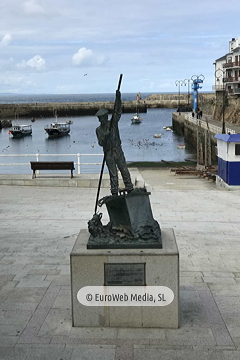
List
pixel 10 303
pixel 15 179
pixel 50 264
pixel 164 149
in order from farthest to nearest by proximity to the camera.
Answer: pixel 164 149 < pixel 15 179 < pixel 50 264 < pixel 10 303

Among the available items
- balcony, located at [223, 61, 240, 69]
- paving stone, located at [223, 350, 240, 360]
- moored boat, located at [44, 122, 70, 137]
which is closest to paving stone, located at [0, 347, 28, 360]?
paving stone, located at [223, 350, 240, 360]

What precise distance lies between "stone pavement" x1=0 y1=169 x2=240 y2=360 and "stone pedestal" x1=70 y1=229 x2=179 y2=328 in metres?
0.13

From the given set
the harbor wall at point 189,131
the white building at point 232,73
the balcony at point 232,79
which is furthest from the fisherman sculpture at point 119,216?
the balcony at point 232,79

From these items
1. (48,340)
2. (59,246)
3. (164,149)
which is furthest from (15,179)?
(164,149)

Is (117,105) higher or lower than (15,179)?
higher

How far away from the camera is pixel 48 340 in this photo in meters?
5.51

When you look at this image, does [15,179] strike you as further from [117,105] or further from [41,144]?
[41,144]

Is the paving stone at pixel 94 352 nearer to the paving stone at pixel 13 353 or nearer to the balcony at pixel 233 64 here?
the paving stone at pixel 13 353

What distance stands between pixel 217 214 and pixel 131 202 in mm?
6231

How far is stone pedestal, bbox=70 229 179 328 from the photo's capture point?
18.6 ft

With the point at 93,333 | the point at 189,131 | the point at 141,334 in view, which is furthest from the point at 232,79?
the point at 93,333

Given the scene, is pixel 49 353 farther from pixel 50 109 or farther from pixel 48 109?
pixel 50 109

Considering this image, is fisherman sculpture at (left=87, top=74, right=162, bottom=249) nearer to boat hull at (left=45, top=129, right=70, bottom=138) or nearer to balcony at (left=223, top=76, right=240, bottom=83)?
boat hull at (left=45, top=129, right=70, bottom=138)

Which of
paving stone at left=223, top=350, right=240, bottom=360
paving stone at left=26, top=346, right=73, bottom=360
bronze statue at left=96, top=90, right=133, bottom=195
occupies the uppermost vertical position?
bronze statue at left=96, top=90, right=133, bottom=195
